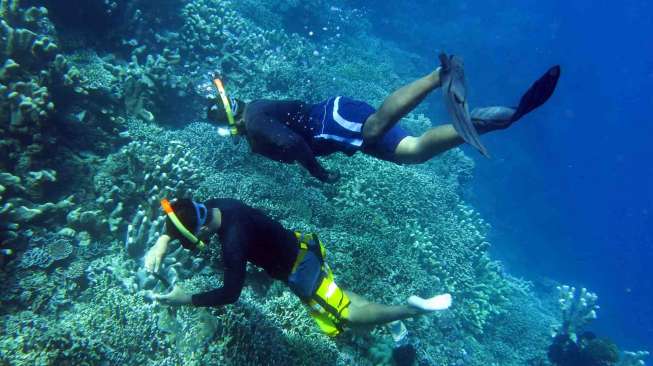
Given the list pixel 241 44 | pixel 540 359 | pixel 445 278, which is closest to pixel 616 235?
pixel 540 359

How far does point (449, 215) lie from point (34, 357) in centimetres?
877

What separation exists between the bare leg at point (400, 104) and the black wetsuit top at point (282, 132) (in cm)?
68

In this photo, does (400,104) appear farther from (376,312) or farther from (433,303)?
(376,312)

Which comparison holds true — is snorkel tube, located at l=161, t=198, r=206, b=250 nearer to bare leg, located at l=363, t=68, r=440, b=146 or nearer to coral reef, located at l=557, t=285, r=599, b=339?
bare leg, located at l=363, t=68, r=440, b=146

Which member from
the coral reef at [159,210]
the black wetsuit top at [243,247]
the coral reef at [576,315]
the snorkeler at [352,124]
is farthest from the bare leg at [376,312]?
the coral reef at [576,315]

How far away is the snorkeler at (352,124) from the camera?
3051 mm

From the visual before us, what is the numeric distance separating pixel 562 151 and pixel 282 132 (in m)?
39.0

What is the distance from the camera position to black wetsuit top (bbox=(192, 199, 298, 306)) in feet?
9.99

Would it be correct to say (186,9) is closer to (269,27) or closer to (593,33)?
(269,27)

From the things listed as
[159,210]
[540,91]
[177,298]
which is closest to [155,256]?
[177,298]

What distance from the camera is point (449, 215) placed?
31.6 feet

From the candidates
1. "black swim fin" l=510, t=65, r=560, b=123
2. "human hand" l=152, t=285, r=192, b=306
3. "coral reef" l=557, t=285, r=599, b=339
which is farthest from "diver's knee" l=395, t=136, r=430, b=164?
"coral reef" l=557, t=285, r=599, b=339

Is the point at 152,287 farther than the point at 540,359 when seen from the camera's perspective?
No

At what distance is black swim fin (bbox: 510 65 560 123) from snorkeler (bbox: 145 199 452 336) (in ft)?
5.90
